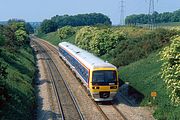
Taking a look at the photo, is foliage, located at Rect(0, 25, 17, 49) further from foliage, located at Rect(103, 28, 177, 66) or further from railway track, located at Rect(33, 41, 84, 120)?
foliage, located at Rect(103, 28, 177, 66)

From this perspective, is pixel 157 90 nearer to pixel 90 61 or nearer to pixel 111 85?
pixel 111 85

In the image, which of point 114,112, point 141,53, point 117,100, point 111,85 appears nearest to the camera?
point 114,112

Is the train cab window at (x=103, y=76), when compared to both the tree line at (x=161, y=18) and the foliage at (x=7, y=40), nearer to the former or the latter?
the foliage at (x=7, y=40)

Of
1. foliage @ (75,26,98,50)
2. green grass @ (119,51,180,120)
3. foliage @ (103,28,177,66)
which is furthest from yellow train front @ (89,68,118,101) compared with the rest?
foliage @ (75,26,98,50)

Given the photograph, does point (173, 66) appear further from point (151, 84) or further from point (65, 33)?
point (65, 33)

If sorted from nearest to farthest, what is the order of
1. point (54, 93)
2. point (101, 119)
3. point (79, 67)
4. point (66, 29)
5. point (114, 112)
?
point (101, 119) < point (114, 112) < point (54, 93) < point (79, 67) < point (66, 29)

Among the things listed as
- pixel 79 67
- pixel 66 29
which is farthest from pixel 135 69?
pixel 66 29

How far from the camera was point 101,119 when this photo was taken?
78.1ft

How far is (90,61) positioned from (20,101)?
7855 mm

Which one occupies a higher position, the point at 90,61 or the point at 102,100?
the point at 90,61

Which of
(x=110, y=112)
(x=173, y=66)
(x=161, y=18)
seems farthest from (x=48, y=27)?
(x=173, y=66)

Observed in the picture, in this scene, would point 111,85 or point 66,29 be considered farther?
point 66,29

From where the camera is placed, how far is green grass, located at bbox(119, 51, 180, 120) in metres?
23.8

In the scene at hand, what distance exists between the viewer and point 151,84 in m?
30.1
